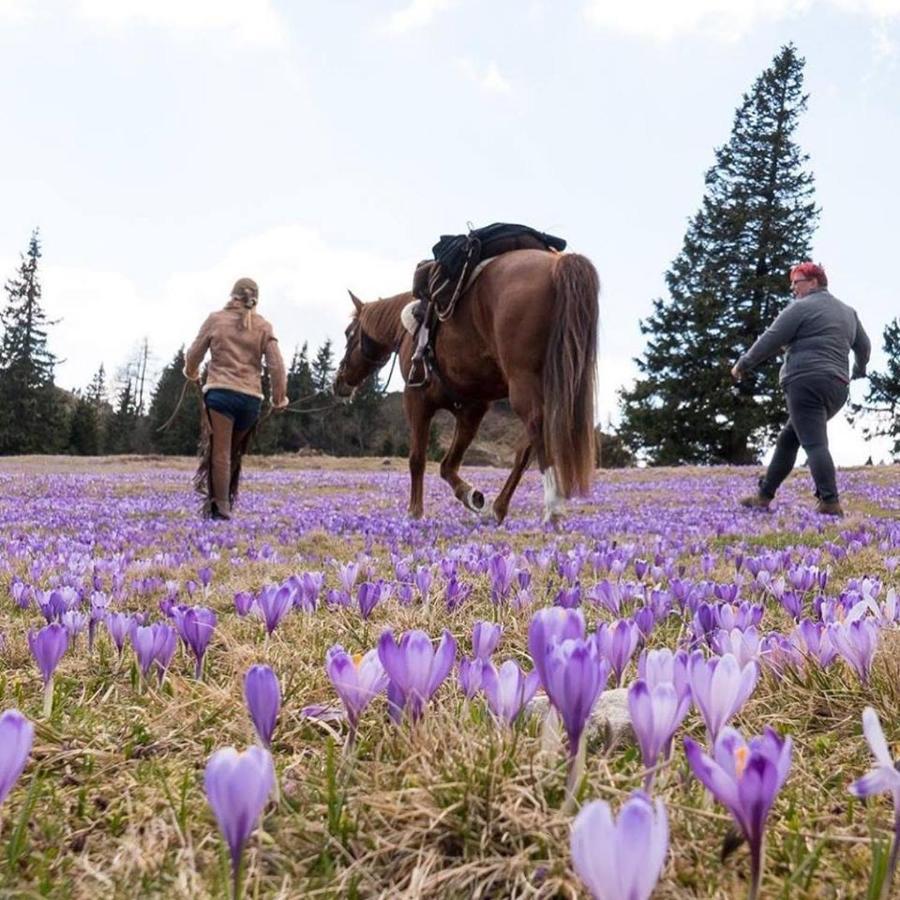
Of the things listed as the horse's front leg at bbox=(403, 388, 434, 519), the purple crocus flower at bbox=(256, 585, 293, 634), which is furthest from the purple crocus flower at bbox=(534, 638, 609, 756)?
the horse's front leg at bbox=(403, 388, 434, 519)

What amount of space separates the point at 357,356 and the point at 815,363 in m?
5.84

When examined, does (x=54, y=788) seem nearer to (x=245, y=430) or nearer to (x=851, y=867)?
(x=851, y=867)

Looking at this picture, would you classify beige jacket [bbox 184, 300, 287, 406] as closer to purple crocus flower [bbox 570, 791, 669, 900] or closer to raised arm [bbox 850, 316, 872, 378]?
raised arm [bbox 850, 316, 872, 378]

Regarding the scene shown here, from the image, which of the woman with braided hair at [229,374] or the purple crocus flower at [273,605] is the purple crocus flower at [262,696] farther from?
the woman with braided hair at [229,374]

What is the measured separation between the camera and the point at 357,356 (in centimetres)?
1137

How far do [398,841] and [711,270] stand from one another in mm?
40673

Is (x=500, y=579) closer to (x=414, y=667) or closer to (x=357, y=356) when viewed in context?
(x=414, y=667)

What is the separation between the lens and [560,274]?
283 inches

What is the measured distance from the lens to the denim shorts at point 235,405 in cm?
924

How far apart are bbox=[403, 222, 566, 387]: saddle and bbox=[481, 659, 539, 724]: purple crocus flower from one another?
22.8ft

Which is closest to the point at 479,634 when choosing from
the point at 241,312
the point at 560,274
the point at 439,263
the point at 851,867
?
the point at 851,867

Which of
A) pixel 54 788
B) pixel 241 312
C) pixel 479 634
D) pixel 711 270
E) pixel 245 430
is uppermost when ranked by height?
pixel 711 270

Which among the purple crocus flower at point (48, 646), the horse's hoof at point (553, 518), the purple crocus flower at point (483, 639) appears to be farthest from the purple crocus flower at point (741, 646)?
the horse's hoof at point (553, 518)

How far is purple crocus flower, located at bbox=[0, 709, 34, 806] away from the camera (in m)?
1.05
